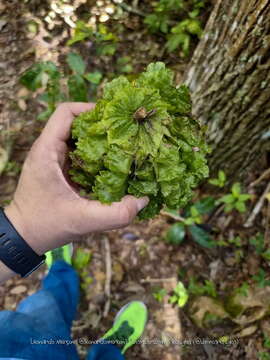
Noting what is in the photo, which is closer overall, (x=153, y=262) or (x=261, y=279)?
(x=261, y=279)

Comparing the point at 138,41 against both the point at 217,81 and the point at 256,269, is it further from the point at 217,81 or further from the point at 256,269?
the point at 256,269

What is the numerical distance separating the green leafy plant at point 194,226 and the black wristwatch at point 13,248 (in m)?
1.58

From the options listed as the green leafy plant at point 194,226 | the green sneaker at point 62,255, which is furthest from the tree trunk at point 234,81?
the green sneaker at point 62,255

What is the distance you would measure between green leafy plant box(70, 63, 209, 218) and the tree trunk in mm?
637

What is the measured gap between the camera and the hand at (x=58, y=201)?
2008 millimetres

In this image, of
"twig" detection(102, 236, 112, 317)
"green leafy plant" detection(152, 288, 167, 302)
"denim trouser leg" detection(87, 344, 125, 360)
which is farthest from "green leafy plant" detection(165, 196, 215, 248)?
"denim trouser leg" detection(87, 344, 125, 360)

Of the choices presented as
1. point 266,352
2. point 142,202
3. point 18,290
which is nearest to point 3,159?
point 18,290

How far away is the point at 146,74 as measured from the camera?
1.85 metres

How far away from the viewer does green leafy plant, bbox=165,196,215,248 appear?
348 cm

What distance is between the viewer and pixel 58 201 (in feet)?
6.98

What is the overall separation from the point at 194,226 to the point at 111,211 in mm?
1796

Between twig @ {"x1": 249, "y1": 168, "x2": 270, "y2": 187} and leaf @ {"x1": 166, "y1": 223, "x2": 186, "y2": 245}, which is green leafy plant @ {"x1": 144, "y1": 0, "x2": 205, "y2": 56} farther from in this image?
leaf @ {"x1": 166, "y1": 223, "x2": 186, "y2": 245}

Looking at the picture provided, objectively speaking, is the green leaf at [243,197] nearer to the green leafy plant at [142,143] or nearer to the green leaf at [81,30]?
the green leafy plant at [142,143]

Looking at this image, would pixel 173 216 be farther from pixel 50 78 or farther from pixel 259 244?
pixel 50 78
